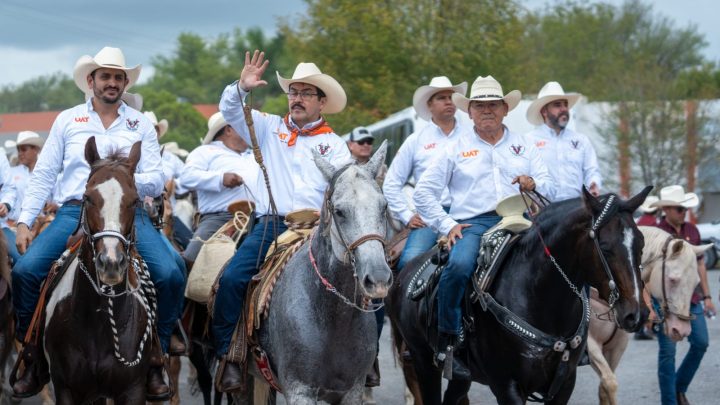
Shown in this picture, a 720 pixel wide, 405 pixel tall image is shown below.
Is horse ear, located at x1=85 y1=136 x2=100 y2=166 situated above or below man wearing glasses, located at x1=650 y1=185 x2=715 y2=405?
above

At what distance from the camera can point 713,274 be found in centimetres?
2886

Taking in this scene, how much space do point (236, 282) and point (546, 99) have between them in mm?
5229

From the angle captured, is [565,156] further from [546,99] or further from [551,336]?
[551,336]

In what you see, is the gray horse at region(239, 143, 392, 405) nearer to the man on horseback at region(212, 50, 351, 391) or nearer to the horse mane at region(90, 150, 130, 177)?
the man on horseback at region(212, 50, 351, 391)

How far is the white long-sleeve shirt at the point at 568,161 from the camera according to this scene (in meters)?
11.5

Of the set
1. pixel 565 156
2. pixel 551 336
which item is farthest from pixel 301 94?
pixel 565 156

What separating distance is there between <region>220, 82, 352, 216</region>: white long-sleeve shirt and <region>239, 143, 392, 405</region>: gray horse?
2.67 ft

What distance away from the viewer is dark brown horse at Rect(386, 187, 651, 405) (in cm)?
748

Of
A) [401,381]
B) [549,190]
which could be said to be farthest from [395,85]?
[549,190]

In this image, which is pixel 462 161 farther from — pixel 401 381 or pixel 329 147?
pixel 401 381

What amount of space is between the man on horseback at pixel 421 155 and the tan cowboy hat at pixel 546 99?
0.95 metres

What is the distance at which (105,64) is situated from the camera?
812 cm

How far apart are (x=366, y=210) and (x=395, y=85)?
25.9 meters

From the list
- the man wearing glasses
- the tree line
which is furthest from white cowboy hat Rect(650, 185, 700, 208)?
the tree line
